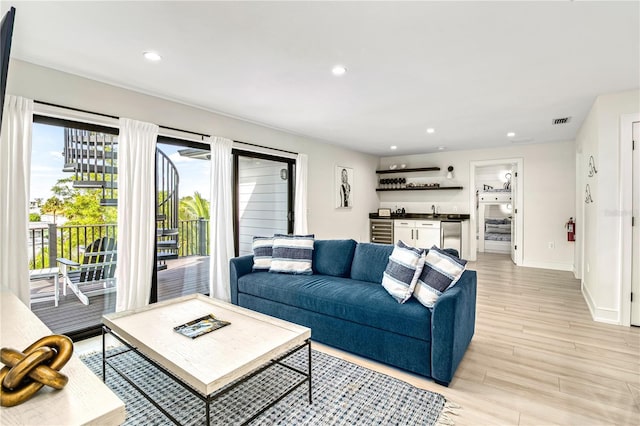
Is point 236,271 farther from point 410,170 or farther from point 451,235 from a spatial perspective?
point 410,170

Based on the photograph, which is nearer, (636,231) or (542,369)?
(542,369)

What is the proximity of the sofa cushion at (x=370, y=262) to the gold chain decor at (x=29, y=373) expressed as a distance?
8.37 ft

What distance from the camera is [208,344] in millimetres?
1852

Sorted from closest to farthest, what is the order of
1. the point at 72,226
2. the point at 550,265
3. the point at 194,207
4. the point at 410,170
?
the point at 72,226 < the point at 194,207 < the point at 550,265 < the point at 410,170

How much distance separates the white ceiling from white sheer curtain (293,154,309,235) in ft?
4.49

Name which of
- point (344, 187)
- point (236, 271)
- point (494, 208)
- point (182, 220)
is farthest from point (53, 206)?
point (494, 208)

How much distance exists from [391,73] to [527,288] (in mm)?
3820

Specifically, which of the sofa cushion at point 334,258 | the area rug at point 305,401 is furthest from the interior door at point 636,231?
the sofa cushion at point 334,258

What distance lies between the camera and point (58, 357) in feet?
2.89

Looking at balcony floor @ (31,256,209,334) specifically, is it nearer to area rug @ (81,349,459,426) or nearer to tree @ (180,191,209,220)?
tree @ (180,191,209,220)

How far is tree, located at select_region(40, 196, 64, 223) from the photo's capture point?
9.40 ft

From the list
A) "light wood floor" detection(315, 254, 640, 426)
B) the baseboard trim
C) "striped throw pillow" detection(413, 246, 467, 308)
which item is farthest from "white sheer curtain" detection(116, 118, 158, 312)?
the baseboard trim

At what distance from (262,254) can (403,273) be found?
1.72m

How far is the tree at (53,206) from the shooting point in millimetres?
2865
